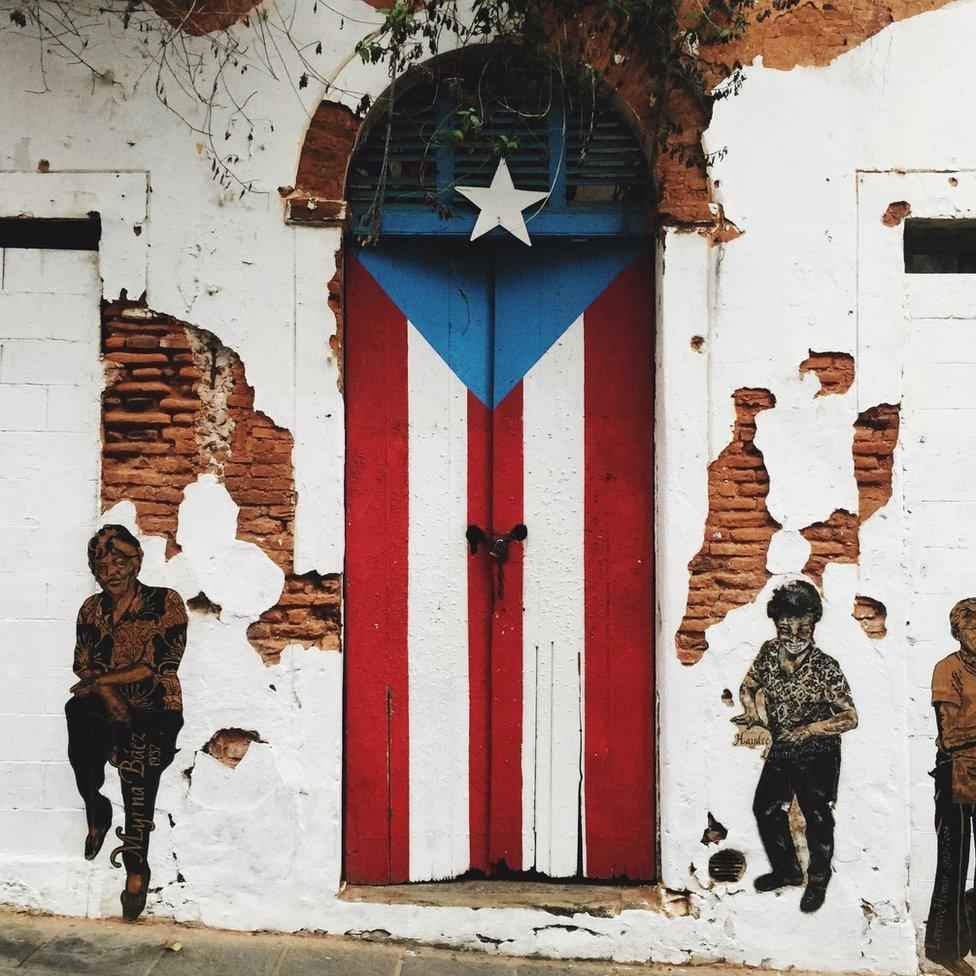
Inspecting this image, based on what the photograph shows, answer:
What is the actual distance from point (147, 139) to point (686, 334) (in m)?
2.36

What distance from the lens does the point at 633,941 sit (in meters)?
3.40

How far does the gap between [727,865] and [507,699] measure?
42.9 inches

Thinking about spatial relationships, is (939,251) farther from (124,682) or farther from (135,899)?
(135,899)

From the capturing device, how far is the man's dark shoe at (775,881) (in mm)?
3404

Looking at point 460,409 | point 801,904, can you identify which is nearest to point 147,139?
point 460,409

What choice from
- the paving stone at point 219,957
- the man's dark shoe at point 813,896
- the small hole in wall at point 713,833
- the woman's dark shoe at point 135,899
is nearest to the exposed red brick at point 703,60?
the small hole in wall at point 713,833

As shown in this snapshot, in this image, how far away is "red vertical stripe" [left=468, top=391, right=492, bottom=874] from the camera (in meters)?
3.65

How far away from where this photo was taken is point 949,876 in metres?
3.42

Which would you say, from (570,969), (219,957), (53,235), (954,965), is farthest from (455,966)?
(53,235)

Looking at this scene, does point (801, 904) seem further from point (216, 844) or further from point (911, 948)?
point (216, 844)

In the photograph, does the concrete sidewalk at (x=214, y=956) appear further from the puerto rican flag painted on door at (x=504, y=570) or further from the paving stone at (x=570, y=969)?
the puerto rican flag painted on door at (x=504, y=570)

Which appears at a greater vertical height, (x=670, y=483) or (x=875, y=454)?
(x=875, y=454)

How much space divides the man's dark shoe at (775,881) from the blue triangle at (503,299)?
7.27 ft

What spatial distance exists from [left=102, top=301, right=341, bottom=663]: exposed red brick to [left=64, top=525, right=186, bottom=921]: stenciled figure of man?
0.17m
